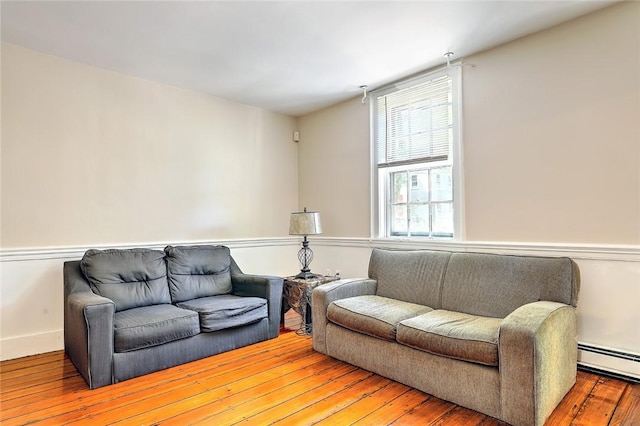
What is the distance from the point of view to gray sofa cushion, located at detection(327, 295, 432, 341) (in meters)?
2.59

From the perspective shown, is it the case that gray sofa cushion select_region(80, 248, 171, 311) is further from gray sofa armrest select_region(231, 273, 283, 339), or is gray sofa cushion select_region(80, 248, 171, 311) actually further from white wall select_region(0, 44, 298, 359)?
gray sofa armrest select_region(231, 273, 283, 339)

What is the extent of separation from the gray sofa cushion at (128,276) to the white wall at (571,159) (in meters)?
2.58

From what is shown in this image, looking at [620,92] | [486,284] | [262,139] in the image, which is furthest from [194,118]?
[620,92]

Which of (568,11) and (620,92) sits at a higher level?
(568,11)

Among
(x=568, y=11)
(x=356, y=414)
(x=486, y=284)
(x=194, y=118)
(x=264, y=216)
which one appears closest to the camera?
(x=356, y=414)

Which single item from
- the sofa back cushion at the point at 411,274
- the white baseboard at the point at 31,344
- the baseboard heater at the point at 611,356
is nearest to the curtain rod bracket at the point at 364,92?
the sofa back cushion at the point at 411,274

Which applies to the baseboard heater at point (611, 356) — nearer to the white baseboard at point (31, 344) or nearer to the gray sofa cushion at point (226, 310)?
the gray sofa cushion at point (226, 310)

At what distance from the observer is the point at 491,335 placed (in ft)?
7.03

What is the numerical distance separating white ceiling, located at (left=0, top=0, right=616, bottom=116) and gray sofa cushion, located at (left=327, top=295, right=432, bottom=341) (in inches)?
83.5

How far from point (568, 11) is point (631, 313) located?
213cm

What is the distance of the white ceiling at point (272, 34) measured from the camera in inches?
98.3

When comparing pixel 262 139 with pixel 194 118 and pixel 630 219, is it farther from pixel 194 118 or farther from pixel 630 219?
pixel 630 219

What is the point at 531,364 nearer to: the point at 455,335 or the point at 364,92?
the point at 455,335

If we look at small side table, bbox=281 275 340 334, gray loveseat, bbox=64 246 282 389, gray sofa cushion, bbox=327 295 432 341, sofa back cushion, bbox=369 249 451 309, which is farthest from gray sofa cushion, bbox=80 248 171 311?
sofa back cushion, bbox=369 249 451 309
